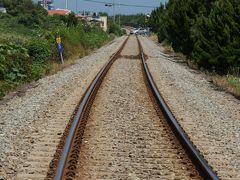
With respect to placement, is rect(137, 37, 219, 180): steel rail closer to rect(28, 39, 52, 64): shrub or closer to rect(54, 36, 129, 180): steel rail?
rect(54, 36, 129, 180): steel rail

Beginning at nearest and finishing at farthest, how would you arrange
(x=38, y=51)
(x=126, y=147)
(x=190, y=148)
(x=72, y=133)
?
(x=190, y=148) → (x=126, y=147) → (x=72, y=133) → (x=38, y=51)

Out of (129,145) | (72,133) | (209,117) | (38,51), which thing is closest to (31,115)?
(72,133)

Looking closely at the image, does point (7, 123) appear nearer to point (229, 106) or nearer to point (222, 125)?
point (222, 125)

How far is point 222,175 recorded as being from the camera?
281 inches

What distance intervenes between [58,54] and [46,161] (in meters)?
20.2

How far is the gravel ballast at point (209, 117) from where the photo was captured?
8.08 metres

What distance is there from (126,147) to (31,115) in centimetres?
359

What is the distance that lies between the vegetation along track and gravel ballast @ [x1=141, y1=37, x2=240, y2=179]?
321 millimetres

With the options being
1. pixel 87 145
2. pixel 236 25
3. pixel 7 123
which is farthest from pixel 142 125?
pixel 236 25

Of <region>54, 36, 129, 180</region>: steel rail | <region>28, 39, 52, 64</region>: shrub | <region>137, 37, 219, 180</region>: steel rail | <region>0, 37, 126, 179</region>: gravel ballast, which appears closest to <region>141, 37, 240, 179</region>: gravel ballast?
<region>137, 37, 219, 180</region>: steel rail

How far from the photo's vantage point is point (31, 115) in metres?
11.4

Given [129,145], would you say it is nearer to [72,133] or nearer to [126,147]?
[126,147]

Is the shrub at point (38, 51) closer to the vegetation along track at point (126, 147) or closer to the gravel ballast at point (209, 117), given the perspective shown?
the gravel ballast at point (209, 117)

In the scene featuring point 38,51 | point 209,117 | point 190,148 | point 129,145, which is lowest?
point 209,117
